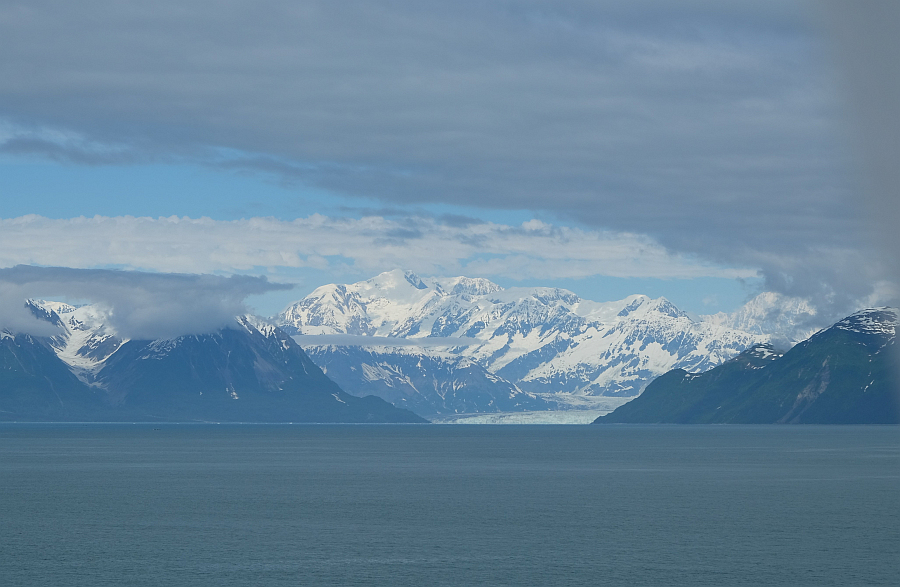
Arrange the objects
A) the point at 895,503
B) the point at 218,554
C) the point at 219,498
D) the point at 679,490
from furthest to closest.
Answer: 1. the point at 679,490
2. the point at 219,498
3. the point at 895,503
4. the point at 218,554

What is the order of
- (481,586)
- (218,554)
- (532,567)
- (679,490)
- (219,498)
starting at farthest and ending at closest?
(679,490)
(219,498)
(218,554)
(532,567)
(481,586)

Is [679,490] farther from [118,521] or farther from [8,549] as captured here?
[8,549]

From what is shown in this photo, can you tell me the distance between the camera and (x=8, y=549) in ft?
390

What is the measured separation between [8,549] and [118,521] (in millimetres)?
25568

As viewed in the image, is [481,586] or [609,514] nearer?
[481,586]

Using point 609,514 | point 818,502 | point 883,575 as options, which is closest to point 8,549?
point 609,514

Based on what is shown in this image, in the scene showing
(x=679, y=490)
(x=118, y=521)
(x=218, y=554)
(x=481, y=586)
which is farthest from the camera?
(x=679, y=490)

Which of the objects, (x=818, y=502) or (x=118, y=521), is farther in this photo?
(x=818, y=502)

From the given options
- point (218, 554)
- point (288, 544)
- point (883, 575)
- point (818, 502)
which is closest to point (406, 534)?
point (288, 544)

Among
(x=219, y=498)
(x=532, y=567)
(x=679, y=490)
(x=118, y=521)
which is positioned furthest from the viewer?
(x=679, y=490)

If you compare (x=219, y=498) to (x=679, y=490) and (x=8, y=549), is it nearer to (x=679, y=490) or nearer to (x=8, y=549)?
(x=8, y=549)

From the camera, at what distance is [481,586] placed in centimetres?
9881

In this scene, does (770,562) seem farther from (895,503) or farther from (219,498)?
(219,498)

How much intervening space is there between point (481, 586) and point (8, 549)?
53.5m
